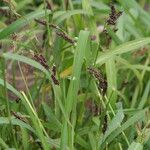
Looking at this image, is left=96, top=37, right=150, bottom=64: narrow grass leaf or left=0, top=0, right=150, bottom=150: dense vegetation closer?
left=0, top=0, right=150, bottom=150: dense vegetation

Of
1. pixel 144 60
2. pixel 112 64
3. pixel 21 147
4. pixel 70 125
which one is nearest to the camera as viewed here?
pixel 70 125

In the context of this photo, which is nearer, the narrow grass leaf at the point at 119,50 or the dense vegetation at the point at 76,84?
the dense vegetation at the point at 76,84

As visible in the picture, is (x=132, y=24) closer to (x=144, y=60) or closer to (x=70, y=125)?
(x=144, y=60)

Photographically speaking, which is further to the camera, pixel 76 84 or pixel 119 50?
pixel 119 50

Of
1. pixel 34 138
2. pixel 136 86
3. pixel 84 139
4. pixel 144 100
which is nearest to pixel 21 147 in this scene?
pixel 34 138

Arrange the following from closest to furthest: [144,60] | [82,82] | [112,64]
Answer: [112,64] < [82,82] < [144,60]

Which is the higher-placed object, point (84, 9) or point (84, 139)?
point (84, 9)

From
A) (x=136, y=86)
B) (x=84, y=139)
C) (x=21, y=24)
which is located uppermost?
(x=21, y=24)

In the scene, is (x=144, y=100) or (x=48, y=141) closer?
(x=48, y=141)
